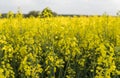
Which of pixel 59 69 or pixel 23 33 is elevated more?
pixel 23 33

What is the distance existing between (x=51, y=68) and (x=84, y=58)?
71 centimetres

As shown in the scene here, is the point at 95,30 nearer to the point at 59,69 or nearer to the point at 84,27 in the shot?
the point at 84,27

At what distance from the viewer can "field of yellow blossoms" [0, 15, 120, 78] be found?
7.02 m

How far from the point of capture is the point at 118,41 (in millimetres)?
7492

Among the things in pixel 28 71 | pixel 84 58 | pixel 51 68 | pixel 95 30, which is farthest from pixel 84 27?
pixel 28 71

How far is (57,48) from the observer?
7539mm

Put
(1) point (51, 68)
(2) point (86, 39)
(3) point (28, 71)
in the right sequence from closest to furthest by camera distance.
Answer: (3) point (28, 71), (1) point (51, 68), (2) point (86, 39)

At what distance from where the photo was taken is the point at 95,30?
7898mm

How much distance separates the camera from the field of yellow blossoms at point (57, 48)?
23.0 ft

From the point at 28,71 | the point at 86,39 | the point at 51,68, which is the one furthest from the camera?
the point at 86,39

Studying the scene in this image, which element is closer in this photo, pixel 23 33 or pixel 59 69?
pixel 59 69

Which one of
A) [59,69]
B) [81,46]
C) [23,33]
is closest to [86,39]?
[81,46]

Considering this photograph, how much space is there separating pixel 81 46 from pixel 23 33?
3.92 feet

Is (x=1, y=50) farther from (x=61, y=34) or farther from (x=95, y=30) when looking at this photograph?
(x=95, y=30)
